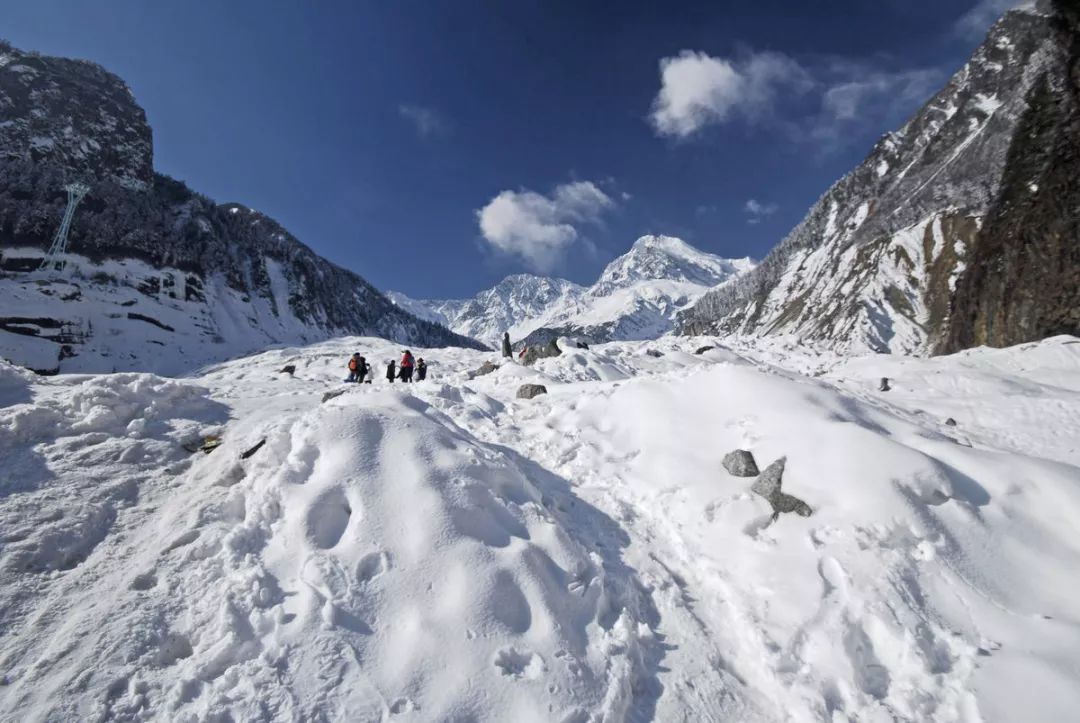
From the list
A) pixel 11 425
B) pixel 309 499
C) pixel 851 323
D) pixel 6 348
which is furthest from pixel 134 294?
pixel 851 323

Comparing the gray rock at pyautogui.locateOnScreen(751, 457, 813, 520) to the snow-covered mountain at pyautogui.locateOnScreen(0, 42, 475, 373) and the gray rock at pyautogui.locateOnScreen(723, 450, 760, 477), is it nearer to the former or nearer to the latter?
the gray rock at pyautogui.locateOnScreen(723, 450, 760, 477)

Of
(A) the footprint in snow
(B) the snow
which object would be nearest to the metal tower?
(B) the snow

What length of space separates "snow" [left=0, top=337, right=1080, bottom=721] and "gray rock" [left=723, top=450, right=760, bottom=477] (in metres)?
0.26

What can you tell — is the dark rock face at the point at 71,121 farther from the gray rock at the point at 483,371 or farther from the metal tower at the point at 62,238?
the gray rock at the point at 483,371

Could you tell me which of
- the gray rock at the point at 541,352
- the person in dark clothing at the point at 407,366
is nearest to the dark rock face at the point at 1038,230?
the gray rock at the point at 541,352

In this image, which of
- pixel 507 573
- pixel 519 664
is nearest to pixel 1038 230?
pixel 507 573

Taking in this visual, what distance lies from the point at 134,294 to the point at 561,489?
7642 centimetres

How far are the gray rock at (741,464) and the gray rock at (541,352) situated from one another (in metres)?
17.5

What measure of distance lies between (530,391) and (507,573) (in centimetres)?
1033

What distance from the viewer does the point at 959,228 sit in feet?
292

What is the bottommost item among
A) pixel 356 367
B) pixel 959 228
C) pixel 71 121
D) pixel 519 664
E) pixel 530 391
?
pixel 519 664

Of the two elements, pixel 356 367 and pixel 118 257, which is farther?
pixel 118 257

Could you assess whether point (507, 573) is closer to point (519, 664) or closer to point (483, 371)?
point (519, 664)

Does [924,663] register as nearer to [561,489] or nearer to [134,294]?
[561,489]
